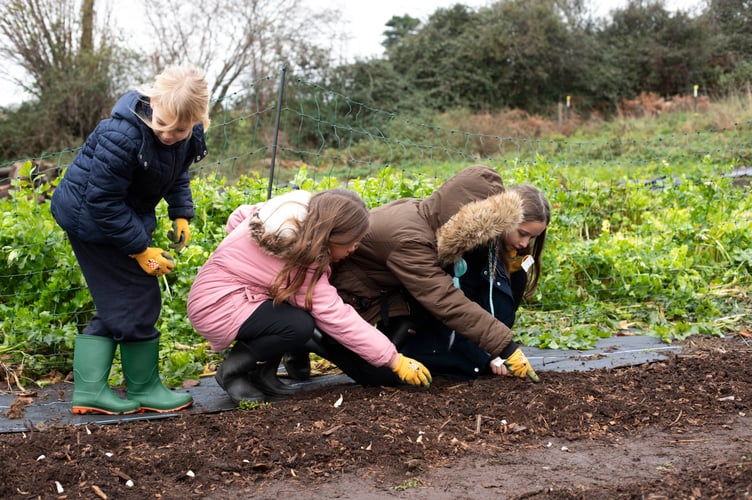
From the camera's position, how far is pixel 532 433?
114 inches

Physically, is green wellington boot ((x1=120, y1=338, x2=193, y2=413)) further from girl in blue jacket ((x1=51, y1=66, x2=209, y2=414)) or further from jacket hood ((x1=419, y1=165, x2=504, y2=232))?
jacket hood ((x1=419, y1=165, x2=504, y2=232))

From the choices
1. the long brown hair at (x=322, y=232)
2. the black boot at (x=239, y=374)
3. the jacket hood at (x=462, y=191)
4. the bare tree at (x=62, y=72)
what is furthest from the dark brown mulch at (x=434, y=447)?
the bare tree at (x=62, y=72)

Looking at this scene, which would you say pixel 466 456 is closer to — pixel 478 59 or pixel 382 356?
pixel 382 356

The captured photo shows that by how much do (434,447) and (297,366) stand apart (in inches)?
49.8

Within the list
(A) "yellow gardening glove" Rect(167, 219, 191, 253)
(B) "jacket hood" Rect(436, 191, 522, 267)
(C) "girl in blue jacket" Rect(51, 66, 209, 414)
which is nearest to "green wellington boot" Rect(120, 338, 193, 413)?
(C) "girl in blue jacket" Rect(51, 66, 209, 414)

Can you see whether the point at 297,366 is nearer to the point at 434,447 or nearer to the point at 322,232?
the point at 322,232

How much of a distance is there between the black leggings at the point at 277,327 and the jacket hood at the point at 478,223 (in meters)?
0.67

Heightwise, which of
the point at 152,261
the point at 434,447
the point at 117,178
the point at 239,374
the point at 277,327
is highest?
the point at 117,178

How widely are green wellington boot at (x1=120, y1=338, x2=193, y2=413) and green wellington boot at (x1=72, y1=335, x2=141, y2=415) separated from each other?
10cm

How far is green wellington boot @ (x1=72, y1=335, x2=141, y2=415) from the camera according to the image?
3238 millimetres

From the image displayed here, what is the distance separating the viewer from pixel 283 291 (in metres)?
3.22

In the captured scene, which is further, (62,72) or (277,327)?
(62,72)

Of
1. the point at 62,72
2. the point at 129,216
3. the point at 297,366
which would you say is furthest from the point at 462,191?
the point at 62,72

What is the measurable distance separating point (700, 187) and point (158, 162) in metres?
4.82
